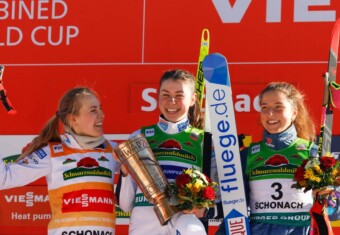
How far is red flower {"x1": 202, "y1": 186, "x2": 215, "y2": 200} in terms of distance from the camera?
412 cm

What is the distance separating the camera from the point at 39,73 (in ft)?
18.3

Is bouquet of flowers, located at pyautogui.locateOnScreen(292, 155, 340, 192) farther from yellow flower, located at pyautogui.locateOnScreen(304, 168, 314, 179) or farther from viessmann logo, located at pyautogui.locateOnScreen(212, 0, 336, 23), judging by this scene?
viessmann logo, located at pyautogui.locateOnScreen(212, 0, 336, 23)

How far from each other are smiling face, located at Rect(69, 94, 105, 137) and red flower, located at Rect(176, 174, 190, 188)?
696mm

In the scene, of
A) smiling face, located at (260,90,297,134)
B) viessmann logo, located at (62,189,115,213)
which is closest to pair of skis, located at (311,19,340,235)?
smiling face, located at (260,90,297,134)

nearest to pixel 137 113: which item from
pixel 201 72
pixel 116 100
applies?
pixel 116 100

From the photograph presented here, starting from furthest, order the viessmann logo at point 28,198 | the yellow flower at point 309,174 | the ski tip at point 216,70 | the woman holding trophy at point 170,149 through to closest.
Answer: the viessmann logo at point 28,198 < the ski tip at point 216,70 < the woman holding trophy at point 170,149 < the yellow flower at point 309,174

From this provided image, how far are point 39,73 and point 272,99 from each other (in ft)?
6.24

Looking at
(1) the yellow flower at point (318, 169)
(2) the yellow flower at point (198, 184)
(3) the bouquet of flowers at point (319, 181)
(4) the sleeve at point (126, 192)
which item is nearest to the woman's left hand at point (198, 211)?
(2) the yellow flower at point (198, 184)

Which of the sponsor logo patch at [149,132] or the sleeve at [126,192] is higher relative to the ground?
the sponsor logo patch at [149,132]

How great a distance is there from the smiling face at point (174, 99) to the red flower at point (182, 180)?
47 cm

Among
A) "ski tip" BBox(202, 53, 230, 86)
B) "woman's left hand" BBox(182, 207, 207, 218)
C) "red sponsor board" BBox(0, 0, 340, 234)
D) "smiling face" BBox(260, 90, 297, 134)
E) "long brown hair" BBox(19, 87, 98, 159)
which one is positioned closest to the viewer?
"woman's left hand" BBox(182, 207, 207, 218)

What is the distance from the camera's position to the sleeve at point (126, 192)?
438cm

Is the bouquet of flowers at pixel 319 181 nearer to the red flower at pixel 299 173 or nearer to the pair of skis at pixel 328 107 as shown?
the red flower at pixel 299 173

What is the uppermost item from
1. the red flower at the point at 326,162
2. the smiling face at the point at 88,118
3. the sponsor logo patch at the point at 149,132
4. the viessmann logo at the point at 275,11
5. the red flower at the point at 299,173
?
the viessmann logo at the point at 275,11
